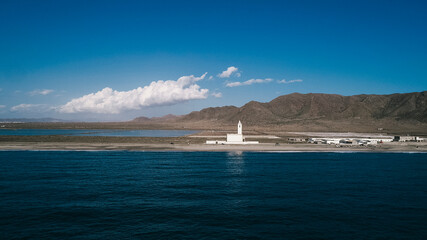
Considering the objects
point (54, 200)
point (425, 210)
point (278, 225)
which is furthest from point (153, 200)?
point (425, 210)

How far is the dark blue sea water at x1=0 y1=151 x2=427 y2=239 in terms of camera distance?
2048 centimetres

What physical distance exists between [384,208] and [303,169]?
20570 mm

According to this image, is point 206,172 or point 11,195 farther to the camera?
point 206,172

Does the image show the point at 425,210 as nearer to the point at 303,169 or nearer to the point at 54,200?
the point at 303,169

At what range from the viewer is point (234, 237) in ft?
63.3

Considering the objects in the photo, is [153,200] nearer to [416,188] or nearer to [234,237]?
[234,237]

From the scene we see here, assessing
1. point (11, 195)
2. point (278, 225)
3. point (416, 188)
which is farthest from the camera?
point (416, 188)

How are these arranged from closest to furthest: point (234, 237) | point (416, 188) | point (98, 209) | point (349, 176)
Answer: point (234, 237), point (98, 209), point (416, 188), point (349, 176)

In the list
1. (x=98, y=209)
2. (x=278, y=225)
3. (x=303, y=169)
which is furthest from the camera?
(x=303, y=169)

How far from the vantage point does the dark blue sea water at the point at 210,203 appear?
20484 millimetres

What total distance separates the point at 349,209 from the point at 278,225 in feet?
28.3

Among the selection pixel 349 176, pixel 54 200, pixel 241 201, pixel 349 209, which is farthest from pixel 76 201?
pixel 349 176

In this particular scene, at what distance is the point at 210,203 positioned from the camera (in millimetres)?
26984

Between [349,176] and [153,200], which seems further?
[349,176]
